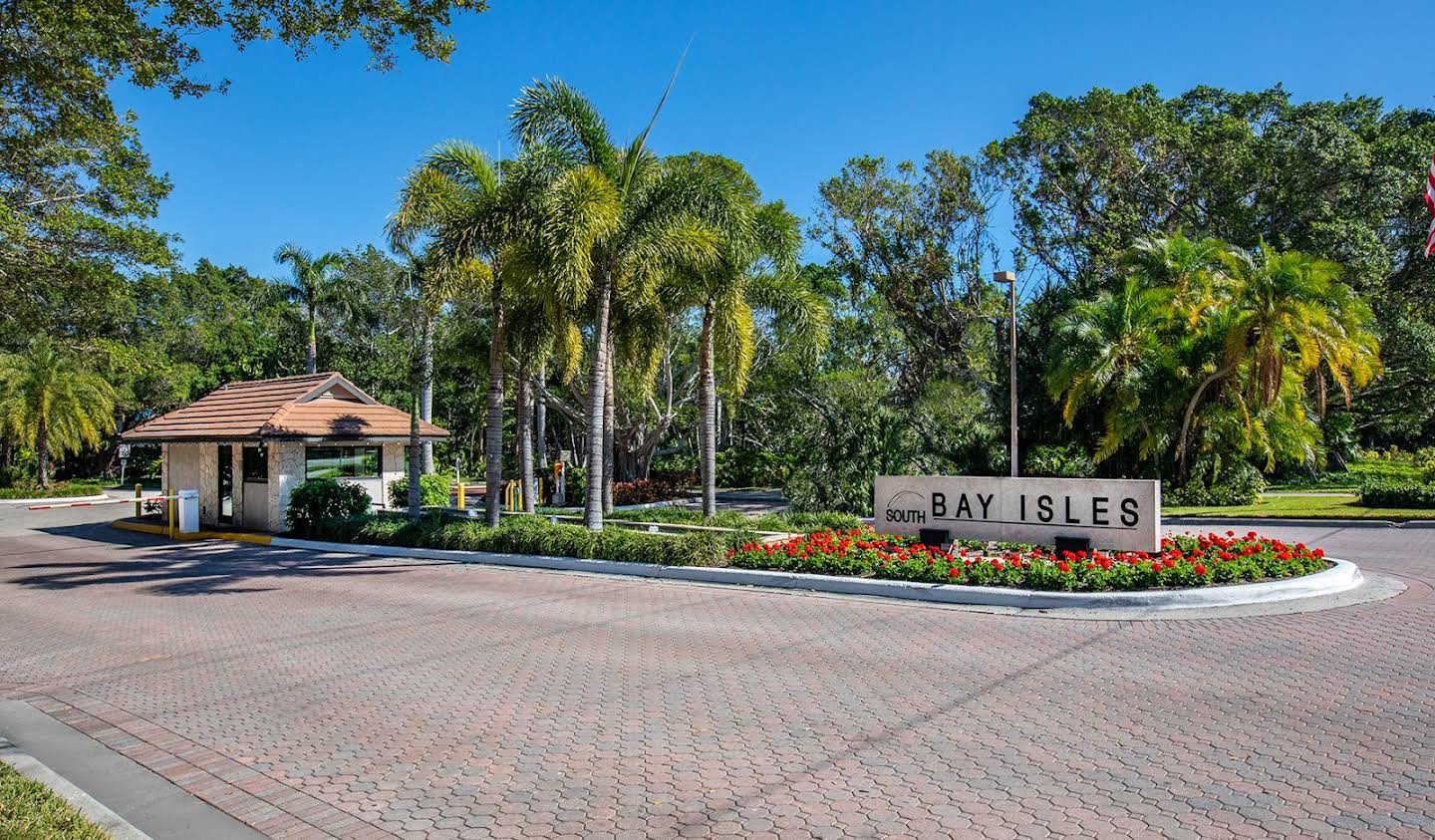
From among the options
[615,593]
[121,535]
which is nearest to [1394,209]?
[615,593]

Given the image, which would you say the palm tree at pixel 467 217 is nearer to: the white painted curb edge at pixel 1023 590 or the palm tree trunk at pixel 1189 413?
the white painted curb edge at pixel 1023 590

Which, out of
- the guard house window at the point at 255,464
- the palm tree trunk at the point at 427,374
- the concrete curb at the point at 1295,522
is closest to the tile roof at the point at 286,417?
the guard house window at the point at 255,464

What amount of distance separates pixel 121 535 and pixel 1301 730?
25330 mm

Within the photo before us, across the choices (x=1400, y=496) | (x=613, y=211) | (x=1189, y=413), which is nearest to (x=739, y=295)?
(x=613, y=211)

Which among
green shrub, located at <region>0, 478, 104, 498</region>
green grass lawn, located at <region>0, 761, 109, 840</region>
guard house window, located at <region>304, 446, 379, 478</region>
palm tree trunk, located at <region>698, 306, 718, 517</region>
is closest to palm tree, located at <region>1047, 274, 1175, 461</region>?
palm tree trunk, located at <region>698, 306, 718, 517</region>

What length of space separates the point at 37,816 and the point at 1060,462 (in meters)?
25.5

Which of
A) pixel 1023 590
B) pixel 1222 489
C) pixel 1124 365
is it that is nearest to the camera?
pixel 1023 590

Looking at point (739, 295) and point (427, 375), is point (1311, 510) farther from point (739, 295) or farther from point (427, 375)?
point (427, 375)

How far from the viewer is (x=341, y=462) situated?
74.1ft

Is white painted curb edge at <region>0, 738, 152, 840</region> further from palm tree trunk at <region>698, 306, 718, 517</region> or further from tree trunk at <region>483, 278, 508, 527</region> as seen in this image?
palm tree trunk at <region>698, 306, 718, 517</region>

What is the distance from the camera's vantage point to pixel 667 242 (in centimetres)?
1641

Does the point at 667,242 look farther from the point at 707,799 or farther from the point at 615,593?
the point at 707,799

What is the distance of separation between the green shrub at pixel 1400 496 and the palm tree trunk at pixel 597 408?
59.5ft

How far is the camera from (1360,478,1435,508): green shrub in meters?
20.8
